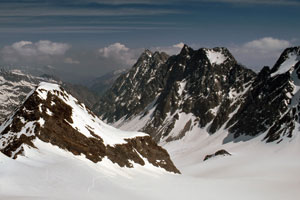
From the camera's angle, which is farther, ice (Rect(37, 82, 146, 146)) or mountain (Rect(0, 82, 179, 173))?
ice (Rect(37, 82, 146, 146))

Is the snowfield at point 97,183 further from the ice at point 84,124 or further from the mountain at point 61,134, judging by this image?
the ice at point 84,124

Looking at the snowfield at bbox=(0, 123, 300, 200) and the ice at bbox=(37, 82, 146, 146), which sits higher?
the ice at bbox=(37, 82, 146, 146)

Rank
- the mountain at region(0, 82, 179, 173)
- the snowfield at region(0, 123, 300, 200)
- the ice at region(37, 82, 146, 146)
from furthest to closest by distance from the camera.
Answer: the ice at region(37, 82, 146, 146)
the mountain at region(0, 82, 179, 173)
the snowfield at region(0, 123, 300, 200)

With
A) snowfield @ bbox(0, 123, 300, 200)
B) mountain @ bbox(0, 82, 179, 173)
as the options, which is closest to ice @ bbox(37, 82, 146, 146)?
mountain @ bbox(0, 82, 179, 173)

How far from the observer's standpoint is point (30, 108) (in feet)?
261

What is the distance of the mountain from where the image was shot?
232 feet

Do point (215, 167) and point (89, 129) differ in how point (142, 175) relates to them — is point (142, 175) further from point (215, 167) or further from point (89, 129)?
point (215, 167)

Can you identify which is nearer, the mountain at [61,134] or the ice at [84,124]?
the mountain at [61,134]

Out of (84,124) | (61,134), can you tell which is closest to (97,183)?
(61,134)

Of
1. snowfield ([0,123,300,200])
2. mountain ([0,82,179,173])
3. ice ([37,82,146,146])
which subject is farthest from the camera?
ice ([37,82,146,146])

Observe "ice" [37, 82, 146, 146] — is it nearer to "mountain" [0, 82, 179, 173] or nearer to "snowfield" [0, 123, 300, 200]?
"mountain" [0, 82, 179, 173]

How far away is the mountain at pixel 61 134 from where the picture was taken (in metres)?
70.6

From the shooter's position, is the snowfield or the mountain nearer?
the snowfield

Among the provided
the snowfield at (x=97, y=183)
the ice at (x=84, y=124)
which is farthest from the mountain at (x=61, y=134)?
the snowfield at (x=97, y=183)
